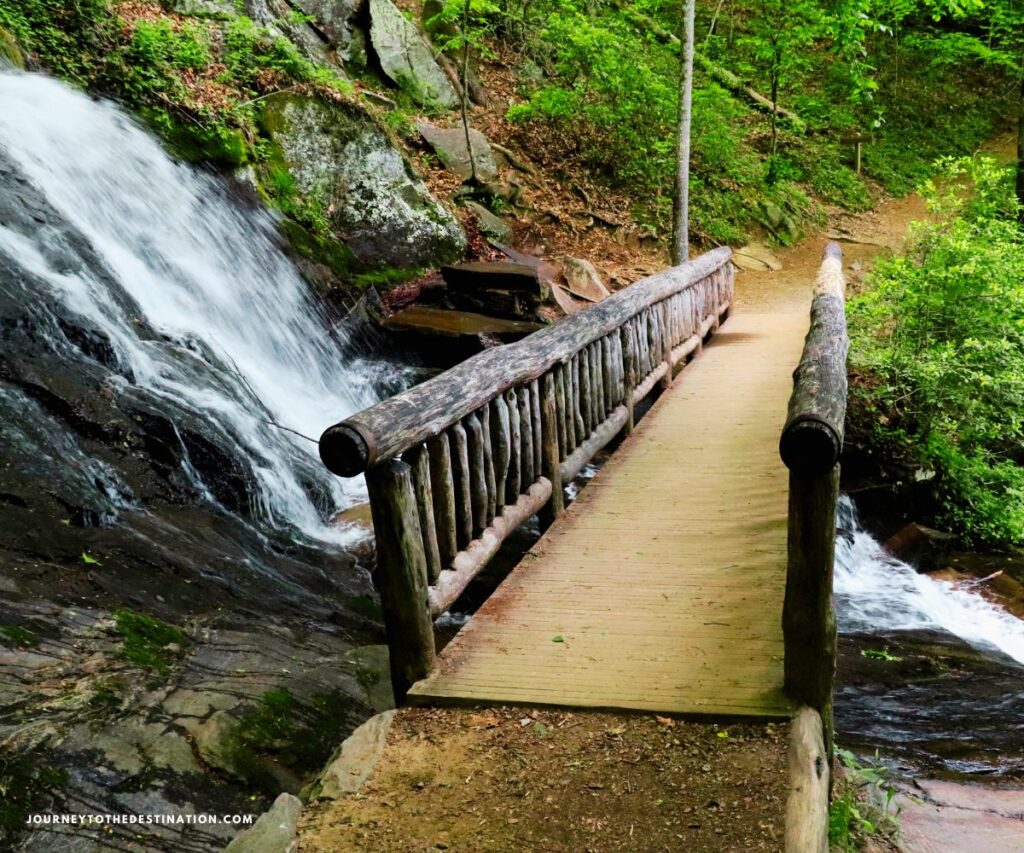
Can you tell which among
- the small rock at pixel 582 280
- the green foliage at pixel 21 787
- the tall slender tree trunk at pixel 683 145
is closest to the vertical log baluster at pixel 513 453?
the green foliage at pixel 21 787

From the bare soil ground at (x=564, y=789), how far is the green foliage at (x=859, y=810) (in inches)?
17.6

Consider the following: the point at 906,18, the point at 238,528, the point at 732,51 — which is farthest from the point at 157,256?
the point at 906,18

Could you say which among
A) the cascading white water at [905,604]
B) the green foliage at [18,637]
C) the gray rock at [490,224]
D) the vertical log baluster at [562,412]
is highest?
the gray rock at [490,224]

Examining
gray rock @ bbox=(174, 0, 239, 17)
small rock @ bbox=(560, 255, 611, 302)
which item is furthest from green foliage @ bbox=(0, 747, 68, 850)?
gray rock @ bbox=(174, 0, 239, 17)

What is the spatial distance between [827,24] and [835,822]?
1687cm

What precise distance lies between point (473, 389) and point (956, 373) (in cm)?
645

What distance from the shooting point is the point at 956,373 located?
8445mm

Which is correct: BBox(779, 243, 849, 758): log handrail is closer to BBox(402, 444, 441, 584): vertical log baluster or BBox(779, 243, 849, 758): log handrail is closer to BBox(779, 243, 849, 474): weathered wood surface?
BBox(779, 243, 849, 474): weathered wood surface

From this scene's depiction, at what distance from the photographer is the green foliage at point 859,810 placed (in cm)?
310

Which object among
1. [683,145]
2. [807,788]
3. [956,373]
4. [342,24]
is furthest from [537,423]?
[342,24]

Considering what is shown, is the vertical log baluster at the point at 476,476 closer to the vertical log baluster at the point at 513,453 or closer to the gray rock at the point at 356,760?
the vertical log baluster at the point at 513,453

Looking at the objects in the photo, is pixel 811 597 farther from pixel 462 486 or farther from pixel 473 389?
pixel 473 389

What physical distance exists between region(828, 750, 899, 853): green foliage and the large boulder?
31.8 ft

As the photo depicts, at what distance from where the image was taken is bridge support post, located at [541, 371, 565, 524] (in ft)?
17.9
